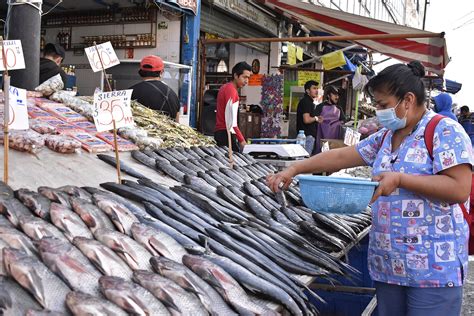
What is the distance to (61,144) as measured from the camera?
3812 millimetres

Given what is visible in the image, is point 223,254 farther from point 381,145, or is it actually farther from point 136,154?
point 136,154

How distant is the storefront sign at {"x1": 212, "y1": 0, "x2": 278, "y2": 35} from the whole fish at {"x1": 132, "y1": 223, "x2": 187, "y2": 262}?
33.1 ft

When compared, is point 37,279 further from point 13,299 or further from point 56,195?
point 56,195

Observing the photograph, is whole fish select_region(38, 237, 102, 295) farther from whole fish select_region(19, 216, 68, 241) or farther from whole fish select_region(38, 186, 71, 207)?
whole fish select_region(38, 186, 71, 207)

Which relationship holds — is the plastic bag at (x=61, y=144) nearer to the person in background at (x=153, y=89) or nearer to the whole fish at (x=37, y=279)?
the whole fish at (x=37, y=279)

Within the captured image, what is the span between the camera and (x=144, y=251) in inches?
90.2

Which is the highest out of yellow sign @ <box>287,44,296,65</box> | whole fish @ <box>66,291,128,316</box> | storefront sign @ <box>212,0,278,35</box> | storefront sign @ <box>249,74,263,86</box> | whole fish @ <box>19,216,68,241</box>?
storefront sign @ <box>212,0,278,35</box>

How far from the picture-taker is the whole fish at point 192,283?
2034 millimetres

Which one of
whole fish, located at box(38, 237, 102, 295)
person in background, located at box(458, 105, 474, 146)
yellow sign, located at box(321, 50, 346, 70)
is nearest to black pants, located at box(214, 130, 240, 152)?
whole fish, located at box(38, 237, 102, 295)

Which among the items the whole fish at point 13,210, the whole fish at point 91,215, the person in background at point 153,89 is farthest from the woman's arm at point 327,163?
the person in background at point 153,89

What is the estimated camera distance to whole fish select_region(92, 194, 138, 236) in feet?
8.34

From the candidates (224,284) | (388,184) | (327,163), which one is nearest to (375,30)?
(327,163)

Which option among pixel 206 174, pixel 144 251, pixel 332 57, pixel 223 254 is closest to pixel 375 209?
pixel 223 254

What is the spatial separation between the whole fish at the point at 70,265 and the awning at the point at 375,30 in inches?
325
